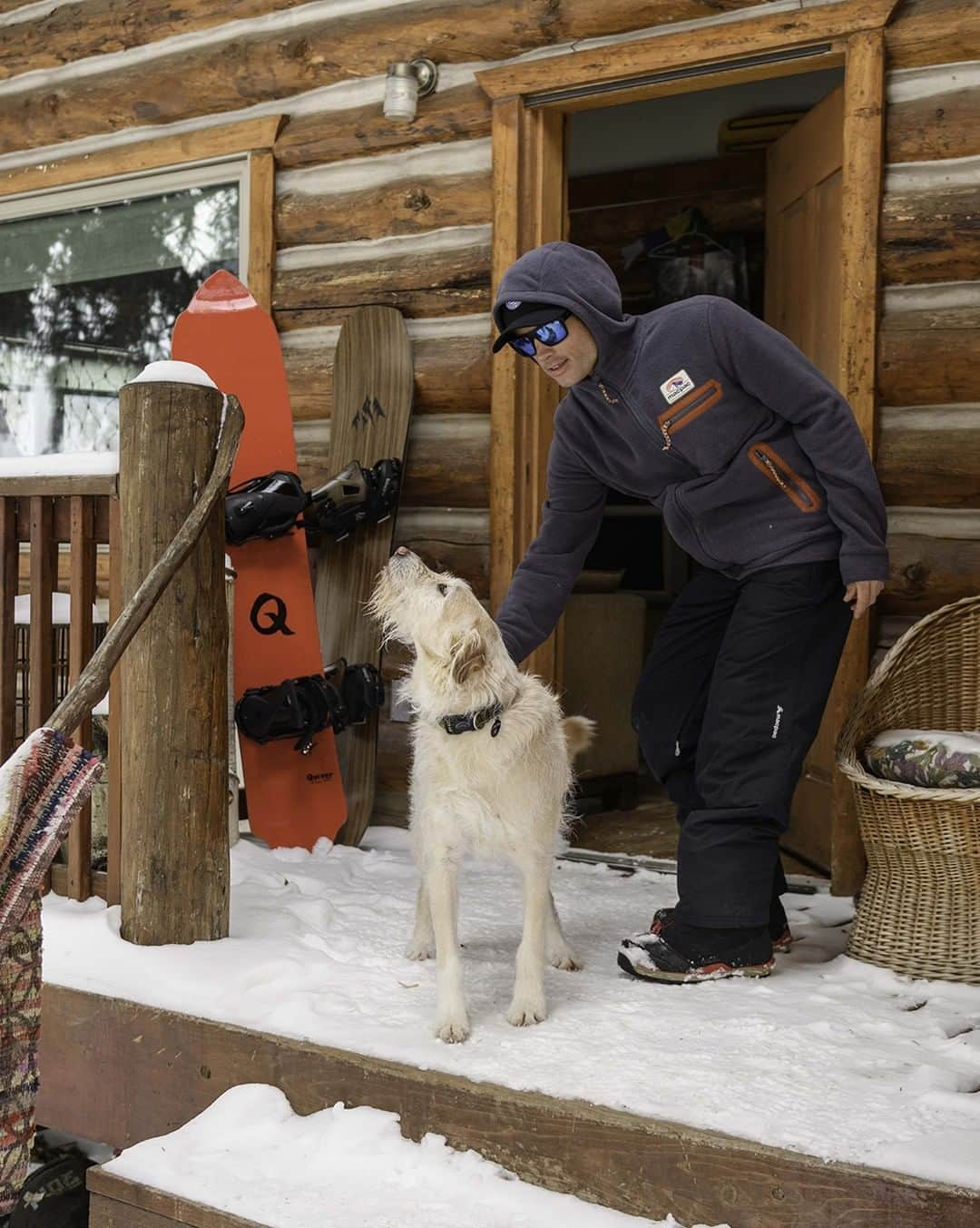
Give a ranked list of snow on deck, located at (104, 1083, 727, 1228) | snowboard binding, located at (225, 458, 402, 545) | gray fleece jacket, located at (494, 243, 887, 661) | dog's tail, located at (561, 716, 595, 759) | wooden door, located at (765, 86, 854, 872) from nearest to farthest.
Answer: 1. snow on deck, located at (104, 1083, 727, 1228)
2. gray fleece jacket, located at (494, 243, 887, 661)
3. dog's tail, located at (561, 716, 595, 759)
4. snowboard binding, located at (225, 458, 402, 545)
5. wooden door, located at (765, 86, 854, 872)

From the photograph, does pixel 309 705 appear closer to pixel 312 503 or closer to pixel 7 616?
pixel 312 503

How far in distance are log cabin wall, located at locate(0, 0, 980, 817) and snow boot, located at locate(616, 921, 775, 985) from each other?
4.48ft

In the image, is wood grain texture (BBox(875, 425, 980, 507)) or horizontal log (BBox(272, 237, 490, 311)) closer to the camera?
wood grain texture (BBox(875, 425, 980, 507))

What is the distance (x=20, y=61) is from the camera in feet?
18.5

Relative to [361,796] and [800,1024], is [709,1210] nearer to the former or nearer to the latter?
[800,1024]

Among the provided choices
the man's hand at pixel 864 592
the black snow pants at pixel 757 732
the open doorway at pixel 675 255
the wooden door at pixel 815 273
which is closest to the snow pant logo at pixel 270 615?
the open doorway at pixel 675 255

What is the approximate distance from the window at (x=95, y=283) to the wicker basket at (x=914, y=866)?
3291 millimetres

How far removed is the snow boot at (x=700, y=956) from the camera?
2834 mm

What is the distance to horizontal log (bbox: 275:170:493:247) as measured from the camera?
4504 mm

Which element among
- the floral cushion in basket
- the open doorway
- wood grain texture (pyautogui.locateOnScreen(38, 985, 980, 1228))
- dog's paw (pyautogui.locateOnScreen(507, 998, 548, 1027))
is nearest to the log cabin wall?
the open doorway

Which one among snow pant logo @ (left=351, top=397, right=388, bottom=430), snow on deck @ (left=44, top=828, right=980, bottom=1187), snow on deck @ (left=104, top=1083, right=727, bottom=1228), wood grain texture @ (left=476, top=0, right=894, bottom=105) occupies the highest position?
wood grain texture @ (left=476, top=0, right=894, bottom=105)

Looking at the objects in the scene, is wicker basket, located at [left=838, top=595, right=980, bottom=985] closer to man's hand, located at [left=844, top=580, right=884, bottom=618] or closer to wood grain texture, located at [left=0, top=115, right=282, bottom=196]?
man's hand, located at [left=844, top=580, right=884, bottom=618]

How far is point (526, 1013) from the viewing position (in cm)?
255

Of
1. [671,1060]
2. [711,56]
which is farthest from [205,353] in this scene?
[671,1060]
